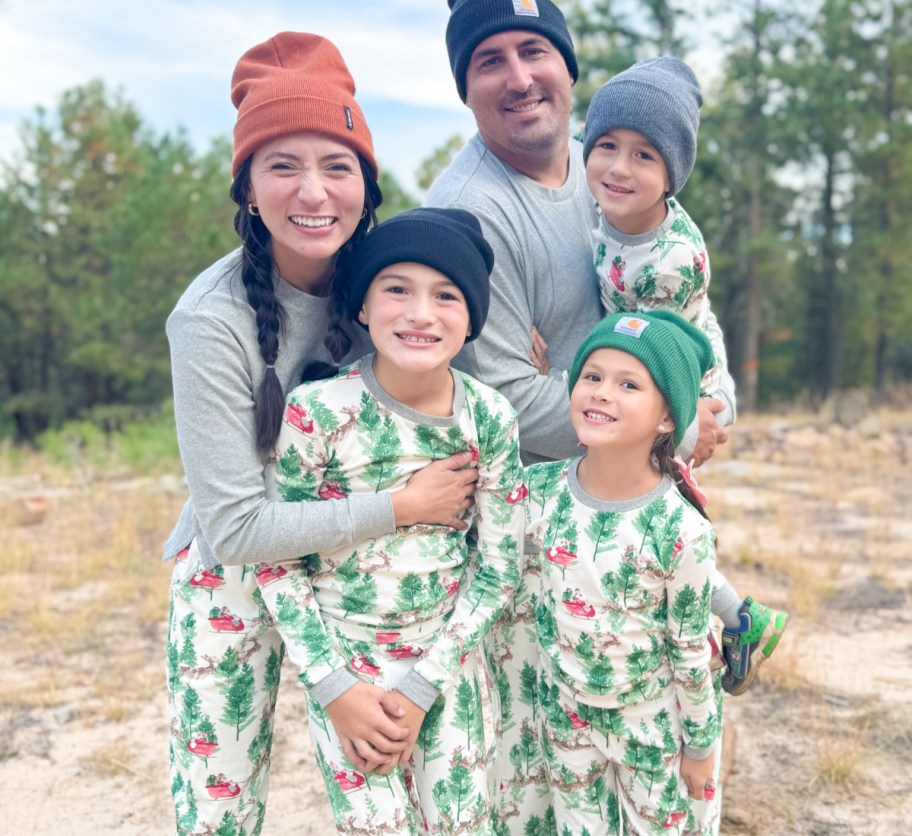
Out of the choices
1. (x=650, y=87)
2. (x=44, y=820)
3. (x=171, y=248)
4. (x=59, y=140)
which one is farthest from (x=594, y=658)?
(x=59, y=140)

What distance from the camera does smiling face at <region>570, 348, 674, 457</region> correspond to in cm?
217

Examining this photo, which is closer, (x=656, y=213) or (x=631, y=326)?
(x=631, y=326)

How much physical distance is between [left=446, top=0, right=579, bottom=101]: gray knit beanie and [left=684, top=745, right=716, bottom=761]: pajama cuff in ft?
6.64

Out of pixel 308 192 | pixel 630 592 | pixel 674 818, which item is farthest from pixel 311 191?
pixel 674 818

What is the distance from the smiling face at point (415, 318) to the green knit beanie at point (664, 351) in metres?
0.36

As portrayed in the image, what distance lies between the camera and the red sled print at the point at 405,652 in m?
2.18

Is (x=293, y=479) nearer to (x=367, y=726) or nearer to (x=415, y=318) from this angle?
(x=415, y=318)

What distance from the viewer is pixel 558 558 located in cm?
228

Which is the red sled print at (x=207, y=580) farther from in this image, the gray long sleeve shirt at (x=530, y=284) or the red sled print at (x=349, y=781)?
the gray long sleeve shirt at (x=530, y=284)

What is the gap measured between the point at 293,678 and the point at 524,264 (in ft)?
9.89

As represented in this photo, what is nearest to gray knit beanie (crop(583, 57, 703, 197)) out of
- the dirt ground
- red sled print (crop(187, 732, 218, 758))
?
red sled print (crop(187, 732, 218, 758))

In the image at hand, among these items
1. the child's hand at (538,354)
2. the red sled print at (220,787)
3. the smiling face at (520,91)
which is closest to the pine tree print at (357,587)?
the red sled print at (220,787)

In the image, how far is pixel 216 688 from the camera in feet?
7.47

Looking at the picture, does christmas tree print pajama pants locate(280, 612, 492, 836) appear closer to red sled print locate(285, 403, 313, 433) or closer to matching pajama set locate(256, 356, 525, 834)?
matching pajama set locate(256, 356, 525, 834)
